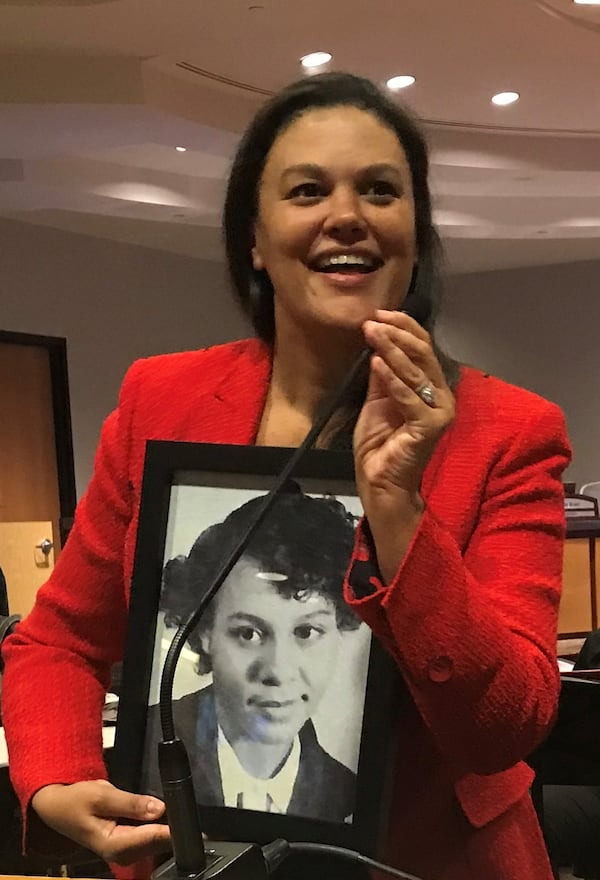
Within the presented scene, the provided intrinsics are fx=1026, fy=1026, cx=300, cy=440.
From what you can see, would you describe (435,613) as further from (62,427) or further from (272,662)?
(62,427)

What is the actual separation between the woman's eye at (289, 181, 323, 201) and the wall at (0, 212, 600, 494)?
3.68 meters

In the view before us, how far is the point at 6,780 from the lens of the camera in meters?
1.68

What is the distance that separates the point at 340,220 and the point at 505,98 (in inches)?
178

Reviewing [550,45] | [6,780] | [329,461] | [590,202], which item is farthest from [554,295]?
[329,461]

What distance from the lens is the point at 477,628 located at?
700 mm

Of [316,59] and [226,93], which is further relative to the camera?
[226,93]

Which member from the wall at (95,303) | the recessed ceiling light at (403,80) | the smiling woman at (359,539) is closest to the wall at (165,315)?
the wall at (95,303)

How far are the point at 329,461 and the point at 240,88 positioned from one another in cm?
425

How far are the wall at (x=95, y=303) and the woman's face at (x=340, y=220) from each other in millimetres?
5203

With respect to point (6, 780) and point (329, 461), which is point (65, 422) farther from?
point (329, 461)

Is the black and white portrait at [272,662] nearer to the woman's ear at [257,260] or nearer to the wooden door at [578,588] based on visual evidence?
the woman's ear at [257,260]

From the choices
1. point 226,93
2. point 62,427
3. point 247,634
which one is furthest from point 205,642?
point 62,427

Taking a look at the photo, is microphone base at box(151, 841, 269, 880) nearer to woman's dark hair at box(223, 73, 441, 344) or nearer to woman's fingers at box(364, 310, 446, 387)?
woman's fingers at box(364, 310, 446, 387)

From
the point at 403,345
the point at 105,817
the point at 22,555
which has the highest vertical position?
the point at 403,345
